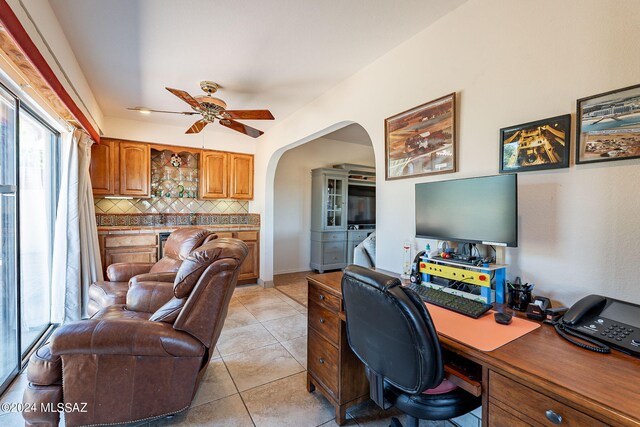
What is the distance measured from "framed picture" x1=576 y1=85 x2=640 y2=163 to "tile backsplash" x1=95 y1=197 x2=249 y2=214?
4.75 metres

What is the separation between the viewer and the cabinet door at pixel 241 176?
4.81m

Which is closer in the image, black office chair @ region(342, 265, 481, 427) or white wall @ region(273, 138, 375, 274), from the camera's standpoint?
black office chair @ region(342, 265, 481, 427)

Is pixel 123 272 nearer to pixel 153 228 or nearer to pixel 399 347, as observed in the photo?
pixel 153 228

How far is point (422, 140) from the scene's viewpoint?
77.2 inches

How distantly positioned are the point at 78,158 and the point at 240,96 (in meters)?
1.91

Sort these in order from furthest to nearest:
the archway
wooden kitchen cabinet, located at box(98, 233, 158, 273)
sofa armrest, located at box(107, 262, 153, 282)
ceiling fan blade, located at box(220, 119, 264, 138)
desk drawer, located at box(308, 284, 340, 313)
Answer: the archway
wooden kitchen cabinet, located at box(98, 233, 158, 273)
ceiling fan blade, located at box(220, 119, 264, 138)
sofa armrest, located at box(107, 262, 153, 282)
desk drawer, located at box(308, 284, 340, 313)

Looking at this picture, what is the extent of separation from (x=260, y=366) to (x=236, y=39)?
262cm

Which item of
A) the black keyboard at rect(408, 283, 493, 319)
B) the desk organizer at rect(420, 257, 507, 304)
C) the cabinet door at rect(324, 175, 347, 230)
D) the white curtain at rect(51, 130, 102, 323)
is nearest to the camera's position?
the black keyboard at rect(408, 283, 493, 319)

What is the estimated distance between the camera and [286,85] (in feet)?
9.52

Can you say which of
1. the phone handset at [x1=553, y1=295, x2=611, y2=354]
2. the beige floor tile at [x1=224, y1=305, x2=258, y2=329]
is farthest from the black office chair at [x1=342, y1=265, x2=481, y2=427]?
the beige floor tile at [x1=224, y1=305, x2=258, y2=329]

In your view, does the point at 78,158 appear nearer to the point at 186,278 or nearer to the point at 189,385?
the point at 186,278

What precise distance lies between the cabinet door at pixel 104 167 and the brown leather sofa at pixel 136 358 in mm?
3083

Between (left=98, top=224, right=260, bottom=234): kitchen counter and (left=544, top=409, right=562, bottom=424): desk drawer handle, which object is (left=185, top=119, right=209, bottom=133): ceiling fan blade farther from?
(left=544, top=409, right=562, bottom=424): desk drawer handle

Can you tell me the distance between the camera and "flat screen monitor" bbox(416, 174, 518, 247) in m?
1.34
